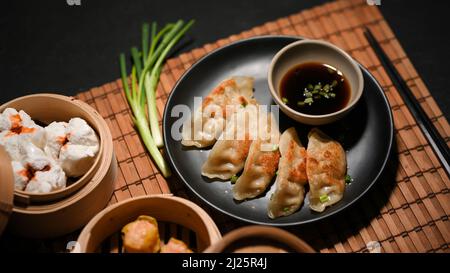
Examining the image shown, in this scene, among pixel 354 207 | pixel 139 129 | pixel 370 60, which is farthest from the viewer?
pixel 370 60

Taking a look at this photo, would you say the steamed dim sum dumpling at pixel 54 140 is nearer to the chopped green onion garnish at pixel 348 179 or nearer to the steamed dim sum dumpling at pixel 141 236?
the steamed dim sum dumpling at pixel 141 236

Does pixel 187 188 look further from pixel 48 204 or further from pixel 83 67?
pixel 83 67

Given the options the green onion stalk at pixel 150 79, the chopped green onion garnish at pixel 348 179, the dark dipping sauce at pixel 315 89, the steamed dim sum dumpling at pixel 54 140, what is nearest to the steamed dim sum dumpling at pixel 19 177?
the steamed dim sum dumpling at pixel 54 140

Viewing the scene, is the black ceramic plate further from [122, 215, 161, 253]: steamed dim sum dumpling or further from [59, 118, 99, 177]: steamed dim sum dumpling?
[59, 118, 99, 177]: steamed dim sum dumpling

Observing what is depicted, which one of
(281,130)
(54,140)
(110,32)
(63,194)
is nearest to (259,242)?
(281,130)

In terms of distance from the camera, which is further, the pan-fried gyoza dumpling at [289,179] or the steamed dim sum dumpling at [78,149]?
the pan-fried gyoza dumpling at [289,179]

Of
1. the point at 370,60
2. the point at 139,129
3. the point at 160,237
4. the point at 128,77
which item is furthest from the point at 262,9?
the point at 160,237
